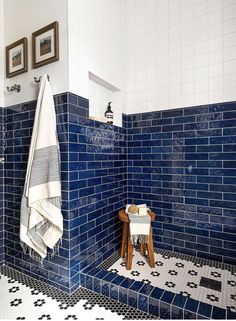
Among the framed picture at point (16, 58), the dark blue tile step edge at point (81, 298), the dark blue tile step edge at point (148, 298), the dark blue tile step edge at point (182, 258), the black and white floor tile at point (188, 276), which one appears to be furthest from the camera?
the dark blue tile step edge at point (182, 258)

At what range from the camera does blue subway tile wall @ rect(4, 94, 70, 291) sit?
4.37 feet

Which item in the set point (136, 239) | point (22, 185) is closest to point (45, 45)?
point (22, 185)

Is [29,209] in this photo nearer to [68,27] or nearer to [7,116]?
[7,116]

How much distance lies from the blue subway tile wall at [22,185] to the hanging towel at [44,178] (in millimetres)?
56

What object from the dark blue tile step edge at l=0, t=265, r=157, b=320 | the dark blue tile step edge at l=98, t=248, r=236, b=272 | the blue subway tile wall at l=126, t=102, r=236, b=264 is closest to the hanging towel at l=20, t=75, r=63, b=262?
the dark blue tile step edge at l=0, t=265, r=157, b=320

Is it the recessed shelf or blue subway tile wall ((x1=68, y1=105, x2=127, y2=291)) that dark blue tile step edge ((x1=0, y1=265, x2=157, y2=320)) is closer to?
blue subway tile wall ((x1=68, y1=105, x2=127, y2=291))

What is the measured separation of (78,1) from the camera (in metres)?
1.39

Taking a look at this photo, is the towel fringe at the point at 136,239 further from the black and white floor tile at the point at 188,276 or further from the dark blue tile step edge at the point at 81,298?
the dark blue tile step edge at the point at 81,298

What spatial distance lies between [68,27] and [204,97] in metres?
1.22

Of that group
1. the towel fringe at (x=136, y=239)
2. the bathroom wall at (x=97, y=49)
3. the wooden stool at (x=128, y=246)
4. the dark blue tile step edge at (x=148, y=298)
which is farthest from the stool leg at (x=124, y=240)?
the bathroom wall at (x=97, y=49)

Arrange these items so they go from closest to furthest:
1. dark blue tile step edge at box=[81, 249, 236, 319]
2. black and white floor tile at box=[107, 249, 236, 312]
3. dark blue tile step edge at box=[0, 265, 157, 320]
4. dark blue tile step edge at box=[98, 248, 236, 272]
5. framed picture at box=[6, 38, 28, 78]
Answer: dark blue tile step edge at box=[81, 249, 236, 319]
dark blue tile step edge at box=[0, 265, 157, 320]
black and white floor tile at box=[107, 249, 236, 312]
framed picture at box=[6, 38, 28, 78]
dark blue tile step edge at box=[98, 248, 236, 272]

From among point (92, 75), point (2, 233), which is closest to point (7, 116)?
point (92, 75)

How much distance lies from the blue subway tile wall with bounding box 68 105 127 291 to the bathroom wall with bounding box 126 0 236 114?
0.55 m

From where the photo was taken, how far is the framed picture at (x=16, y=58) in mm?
1511
